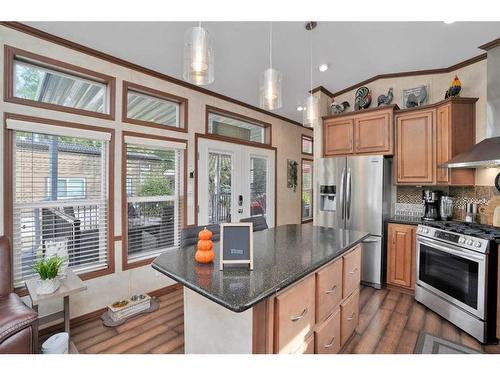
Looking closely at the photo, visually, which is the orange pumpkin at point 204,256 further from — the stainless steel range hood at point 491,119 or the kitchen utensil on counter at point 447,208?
the kitchen utensil on counter at point 447,208

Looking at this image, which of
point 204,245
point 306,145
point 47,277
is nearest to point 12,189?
point 47,277

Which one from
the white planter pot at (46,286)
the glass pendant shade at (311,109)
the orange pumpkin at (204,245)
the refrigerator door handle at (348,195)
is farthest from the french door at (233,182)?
the orange pumpkin at (204,245)

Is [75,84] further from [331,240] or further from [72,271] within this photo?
[331,240]

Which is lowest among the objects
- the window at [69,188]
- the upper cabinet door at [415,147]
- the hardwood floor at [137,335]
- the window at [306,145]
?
the hardwood floor at [137,335]

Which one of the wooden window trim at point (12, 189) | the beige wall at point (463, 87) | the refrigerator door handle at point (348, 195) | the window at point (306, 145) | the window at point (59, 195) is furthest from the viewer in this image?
the window at point (306, 145)

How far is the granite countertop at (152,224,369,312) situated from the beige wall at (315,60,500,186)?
217cm

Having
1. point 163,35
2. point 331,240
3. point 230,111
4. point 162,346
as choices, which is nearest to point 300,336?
point 331,240

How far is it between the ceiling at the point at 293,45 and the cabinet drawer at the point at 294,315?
7.42 ft

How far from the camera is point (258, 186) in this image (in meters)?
4.54

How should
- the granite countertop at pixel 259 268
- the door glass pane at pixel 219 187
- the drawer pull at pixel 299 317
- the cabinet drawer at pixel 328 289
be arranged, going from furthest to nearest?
the door glass pane at pixel 219 187 < the cabinet drawer at pixel 328 289 < the drawer pull at pixel 299 317 < the granite countertop at pixel 259 268

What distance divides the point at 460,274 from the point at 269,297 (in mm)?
2298

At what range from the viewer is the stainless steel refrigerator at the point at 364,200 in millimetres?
3230

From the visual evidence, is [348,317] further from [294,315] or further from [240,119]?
[240,119]

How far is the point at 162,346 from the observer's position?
6.79ft
